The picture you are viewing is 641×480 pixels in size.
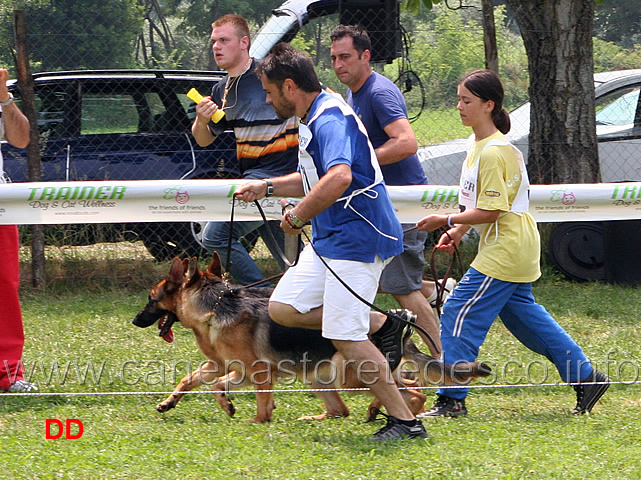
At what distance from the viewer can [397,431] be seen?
4.13 metres

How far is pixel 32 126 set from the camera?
26.2 feet

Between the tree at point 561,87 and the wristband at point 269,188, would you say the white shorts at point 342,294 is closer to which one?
the wristband at point 269,188

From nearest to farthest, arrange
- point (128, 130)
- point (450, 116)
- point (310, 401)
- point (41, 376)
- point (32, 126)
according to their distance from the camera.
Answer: point (310, 401), point (41, 376), point (32, 126), point (128, 130), point (450, 116)

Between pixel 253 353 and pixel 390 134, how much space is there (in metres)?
1.48

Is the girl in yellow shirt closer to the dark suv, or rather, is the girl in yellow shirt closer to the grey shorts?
the grey shorts

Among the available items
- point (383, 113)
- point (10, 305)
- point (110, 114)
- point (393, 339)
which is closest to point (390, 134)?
point (383, 113)

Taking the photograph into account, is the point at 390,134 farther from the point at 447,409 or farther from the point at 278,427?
the point at 278,427

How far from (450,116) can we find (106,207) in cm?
998

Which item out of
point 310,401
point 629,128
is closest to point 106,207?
point 310,401

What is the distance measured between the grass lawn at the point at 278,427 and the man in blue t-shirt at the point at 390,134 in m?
0.67

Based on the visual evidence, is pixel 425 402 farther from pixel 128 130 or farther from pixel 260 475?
pixel 128 130

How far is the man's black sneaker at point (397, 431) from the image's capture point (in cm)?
413

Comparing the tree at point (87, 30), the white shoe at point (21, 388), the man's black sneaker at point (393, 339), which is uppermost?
the tree at point (87, 30)

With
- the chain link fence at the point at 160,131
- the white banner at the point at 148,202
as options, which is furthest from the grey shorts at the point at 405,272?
the chain link fence at the point at 160,131
